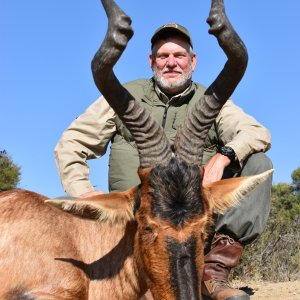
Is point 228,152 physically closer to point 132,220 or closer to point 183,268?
point 132,220

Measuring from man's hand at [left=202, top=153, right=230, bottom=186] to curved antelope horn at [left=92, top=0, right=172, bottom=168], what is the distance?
3.20ft

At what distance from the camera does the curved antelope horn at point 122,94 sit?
20.2 feet

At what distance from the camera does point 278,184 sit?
145ft

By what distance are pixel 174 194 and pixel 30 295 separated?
1654 mm

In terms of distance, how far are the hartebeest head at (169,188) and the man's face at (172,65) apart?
183 cm

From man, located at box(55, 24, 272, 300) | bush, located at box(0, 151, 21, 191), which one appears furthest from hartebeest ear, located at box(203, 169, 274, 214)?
bush, located at box(0, 151, 21, 191)

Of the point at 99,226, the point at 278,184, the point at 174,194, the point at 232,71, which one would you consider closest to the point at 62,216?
the point at 99,226

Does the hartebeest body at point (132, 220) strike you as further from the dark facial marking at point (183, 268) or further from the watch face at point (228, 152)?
the watch face at point (228, 152)

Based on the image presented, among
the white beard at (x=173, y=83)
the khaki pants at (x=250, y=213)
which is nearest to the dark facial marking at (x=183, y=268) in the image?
the khaki pants at (x=250, y=213)

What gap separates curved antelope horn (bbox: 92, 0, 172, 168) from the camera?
6148mm

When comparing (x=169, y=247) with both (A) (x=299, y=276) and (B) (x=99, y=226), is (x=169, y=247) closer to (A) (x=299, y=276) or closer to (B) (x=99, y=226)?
(B) (x=99, y=226)

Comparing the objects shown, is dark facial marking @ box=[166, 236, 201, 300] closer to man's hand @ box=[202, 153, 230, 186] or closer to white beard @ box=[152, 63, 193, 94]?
man's hand @ box=[202, 153, 230, 186]

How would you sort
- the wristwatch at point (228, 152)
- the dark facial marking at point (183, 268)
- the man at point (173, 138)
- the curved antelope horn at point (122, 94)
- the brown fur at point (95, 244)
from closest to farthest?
the dark facial marking at point (183, 268)
the brown fur at point (95, 244)
the curved antelope horn at point (122, 94)
the wristwatch at point (228, 152)
the man at point (173, 138)

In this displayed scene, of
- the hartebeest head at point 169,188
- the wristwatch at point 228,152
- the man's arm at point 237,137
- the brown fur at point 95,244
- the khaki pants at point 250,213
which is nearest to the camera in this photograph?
the hartebeest head at point 169,188
